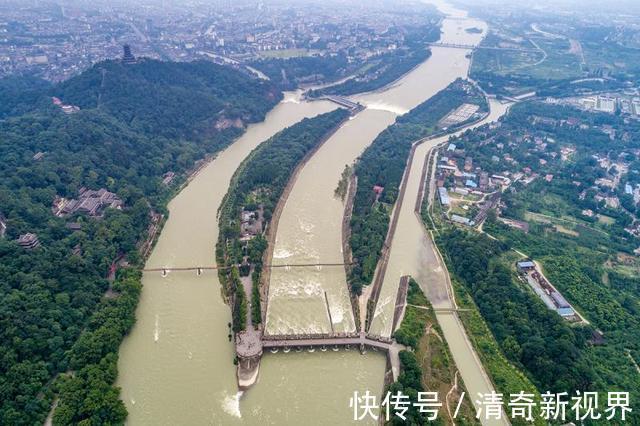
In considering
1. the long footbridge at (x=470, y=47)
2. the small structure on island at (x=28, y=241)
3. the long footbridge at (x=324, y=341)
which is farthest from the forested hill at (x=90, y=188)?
the long footbridge at (x=470, y=47)

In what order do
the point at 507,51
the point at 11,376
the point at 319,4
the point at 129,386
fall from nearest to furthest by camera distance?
the point at 11,376
the point at 129,386
the point at 507,51
the point at 319,4

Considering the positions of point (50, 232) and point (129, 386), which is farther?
point (50, 232)

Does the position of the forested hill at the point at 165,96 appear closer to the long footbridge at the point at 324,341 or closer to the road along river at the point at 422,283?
the road along river at the point at 422,283

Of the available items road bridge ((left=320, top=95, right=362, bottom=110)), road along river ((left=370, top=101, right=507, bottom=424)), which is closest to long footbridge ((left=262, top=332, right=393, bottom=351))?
road along river ((left=370, top=101, right=507, bottom=424))

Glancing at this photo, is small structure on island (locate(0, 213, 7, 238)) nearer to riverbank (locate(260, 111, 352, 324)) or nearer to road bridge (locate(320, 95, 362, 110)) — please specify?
riverbank (locate(260, 111, 352, 324))

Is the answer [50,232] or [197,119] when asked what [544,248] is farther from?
[197,119]

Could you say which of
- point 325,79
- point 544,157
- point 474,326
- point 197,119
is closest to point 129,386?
point 474,326

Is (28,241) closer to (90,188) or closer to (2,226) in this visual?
(2,226)
